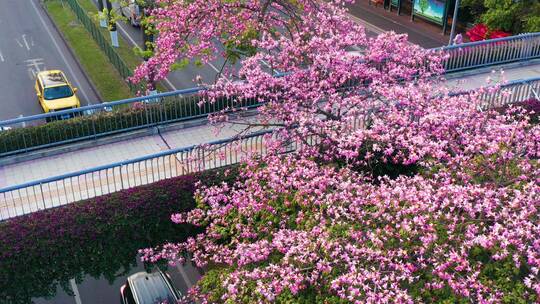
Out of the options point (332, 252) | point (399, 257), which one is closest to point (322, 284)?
point (332, 252)

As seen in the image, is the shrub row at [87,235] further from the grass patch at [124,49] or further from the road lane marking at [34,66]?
the road lane marking at [34,66]

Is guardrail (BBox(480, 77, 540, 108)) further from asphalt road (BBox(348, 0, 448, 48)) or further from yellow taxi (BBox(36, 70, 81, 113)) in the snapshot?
yellow taxi (BBox(36, 70, 81, 113))

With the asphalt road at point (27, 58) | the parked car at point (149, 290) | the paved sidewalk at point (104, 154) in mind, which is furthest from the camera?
the asphalt road at point (27, 58)

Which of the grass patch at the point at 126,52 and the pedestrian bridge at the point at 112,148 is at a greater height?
the grass patch at the point at 126,52

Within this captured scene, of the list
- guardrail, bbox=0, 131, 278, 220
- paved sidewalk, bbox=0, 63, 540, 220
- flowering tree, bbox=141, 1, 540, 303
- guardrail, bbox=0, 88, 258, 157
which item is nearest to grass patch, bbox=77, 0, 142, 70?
guardrail, bbox=0, 88, 258, 157

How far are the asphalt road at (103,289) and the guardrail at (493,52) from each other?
12.2 meters

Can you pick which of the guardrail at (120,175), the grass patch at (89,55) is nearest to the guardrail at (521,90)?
the guardrail at (120,175)

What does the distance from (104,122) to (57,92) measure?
997 cm

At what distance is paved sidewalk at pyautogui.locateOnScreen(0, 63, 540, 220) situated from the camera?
13.8 meters

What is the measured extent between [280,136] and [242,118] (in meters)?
4.00

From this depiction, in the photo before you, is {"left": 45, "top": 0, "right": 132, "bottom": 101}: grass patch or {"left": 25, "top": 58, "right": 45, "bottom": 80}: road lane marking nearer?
{"left": 45, "top": 0, "right": 132, "bottom": 101}: grass patch

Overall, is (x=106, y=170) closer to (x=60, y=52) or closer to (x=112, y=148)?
(x=112, y=148)

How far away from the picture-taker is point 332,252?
9.55m

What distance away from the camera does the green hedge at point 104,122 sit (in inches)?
634
